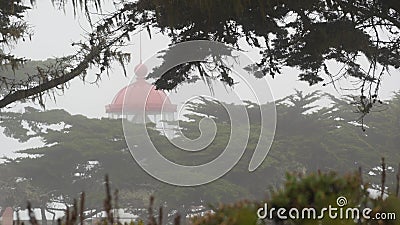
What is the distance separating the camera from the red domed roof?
22.4 meters

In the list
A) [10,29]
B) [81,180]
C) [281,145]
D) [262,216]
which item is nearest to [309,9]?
[10,29]

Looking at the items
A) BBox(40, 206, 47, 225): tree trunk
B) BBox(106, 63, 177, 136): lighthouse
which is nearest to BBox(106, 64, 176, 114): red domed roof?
BBox(106, 63, 177, 136): lighthouse

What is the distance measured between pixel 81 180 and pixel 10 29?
17.5 metres

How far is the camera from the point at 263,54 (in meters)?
6.11

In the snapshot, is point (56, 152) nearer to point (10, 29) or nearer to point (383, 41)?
point (10, 29)

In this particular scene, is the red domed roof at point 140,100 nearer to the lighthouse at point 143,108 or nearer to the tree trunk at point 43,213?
the lighthouse at point 143,108
